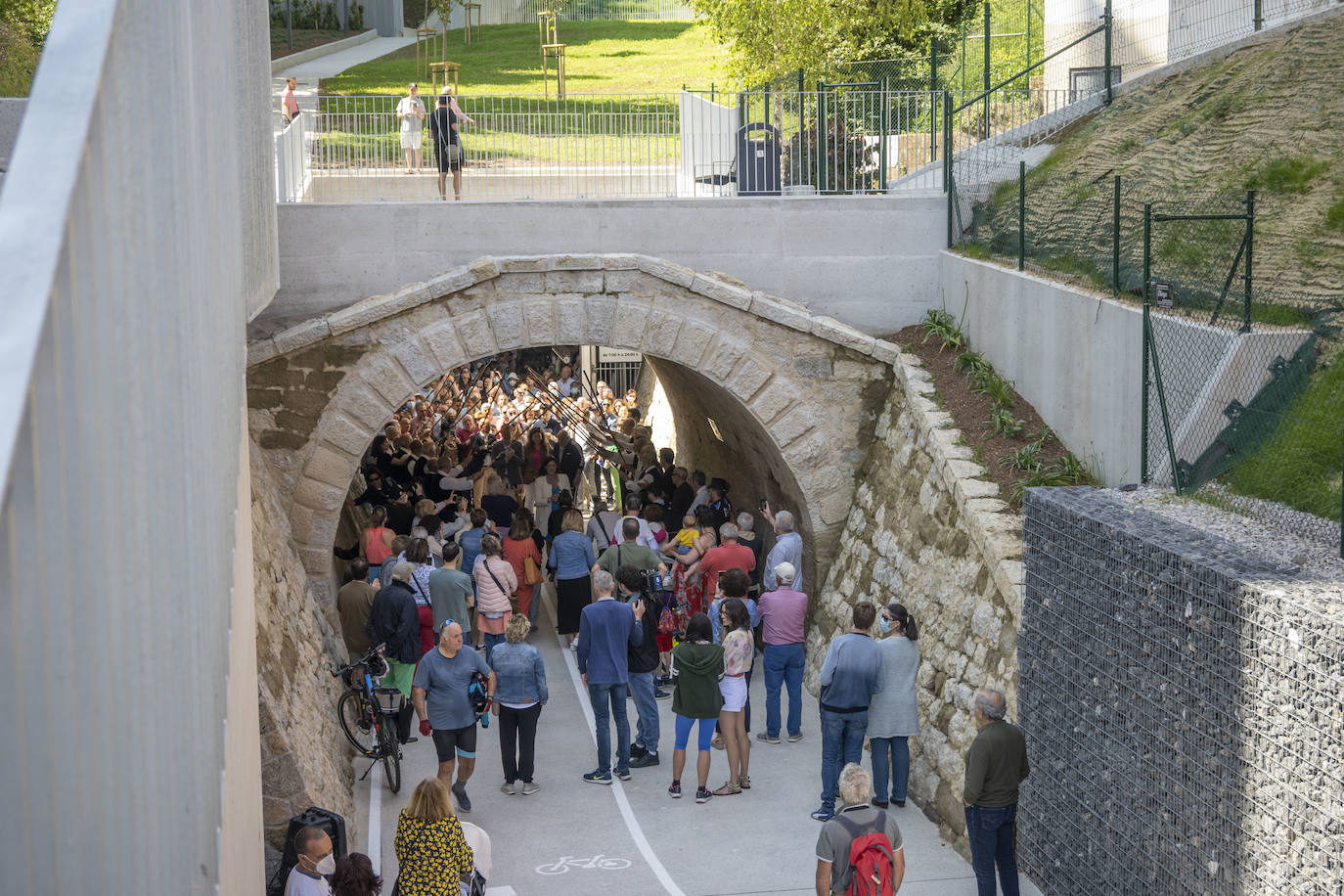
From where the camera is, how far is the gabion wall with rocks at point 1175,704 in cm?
560

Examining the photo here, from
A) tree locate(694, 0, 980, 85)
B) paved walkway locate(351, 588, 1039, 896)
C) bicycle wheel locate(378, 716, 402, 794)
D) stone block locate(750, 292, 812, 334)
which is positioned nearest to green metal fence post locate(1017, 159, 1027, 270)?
stone block locate(750, 292, 812, 334)

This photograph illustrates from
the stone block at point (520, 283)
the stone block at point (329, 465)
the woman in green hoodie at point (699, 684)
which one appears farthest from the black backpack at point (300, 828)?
the stone block at point (520, 283)

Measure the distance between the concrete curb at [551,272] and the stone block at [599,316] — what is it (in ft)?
1.01

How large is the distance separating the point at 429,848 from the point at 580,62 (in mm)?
37829

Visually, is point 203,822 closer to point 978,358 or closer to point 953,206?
point 978,358

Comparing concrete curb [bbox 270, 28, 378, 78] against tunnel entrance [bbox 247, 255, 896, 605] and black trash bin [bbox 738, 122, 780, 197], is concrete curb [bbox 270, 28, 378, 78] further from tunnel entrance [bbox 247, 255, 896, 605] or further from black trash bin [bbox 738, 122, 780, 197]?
tunnel entrance [bbox 247, 255, 896, 605]

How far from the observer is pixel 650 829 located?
9.46 m

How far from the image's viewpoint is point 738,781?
10.0 meters

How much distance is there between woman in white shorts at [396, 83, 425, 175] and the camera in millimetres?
14742

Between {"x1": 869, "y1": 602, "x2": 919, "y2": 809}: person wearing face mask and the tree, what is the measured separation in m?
13.7

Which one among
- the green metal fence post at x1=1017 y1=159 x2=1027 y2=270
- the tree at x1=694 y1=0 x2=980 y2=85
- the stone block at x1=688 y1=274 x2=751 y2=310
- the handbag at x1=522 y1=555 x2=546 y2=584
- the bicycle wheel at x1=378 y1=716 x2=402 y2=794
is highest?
the tree at x1=694 y1=0 x2=980 y2=85

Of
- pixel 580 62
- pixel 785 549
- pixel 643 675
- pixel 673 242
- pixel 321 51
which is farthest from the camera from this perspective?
pixel 580 62

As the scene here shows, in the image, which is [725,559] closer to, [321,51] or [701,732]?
[701,732]

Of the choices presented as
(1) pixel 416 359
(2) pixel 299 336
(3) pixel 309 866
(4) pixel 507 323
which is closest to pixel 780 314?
(4) pixel 507 323
